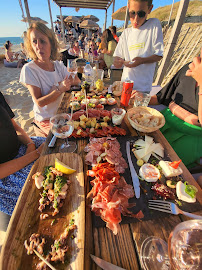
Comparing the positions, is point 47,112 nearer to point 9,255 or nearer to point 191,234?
point 9,255

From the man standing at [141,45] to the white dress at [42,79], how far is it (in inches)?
48.3

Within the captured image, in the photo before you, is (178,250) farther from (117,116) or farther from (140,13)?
(140,13)

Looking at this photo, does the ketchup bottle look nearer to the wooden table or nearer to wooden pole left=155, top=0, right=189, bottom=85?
the wooden table

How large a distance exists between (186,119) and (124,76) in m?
1.93

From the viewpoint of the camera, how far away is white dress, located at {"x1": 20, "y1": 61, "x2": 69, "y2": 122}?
6.99ft

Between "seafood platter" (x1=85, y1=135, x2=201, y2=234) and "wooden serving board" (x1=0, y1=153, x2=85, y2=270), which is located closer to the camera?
"wooden serving board" (x1=0, y1=153, x2=85, y2=270)

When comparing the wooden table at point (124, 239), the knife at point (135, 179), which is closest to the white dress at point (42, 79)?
the knife at point (135, 179)

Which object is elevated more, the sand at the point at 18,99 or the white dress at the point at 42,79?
the white dress at the point at 42,79

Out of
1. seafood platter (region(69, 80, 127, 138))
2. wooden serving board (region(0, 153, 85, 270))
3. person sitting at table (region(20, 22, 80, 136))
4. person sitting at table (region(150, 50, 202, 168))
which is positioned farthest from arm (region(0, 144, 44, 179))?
person sitting at table (region(150, 50, 202, 168))

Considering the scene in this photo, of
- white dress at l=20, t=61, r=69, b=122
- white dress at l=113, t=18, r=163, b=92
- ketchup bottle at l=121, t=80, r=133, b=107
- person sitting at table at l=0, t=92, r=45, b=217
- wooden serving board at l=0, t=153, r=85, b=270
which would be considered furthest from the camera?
white dress at l=113, t=18, r=163, b=92

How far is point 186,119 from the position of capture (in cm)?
179

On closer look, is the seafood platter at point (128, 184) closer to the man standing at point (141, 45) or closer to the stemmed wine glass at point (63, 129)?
the stemmed wine glass at point (63, 129)

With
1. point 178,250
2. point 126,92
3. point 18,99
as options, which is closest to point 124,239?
point 178,250

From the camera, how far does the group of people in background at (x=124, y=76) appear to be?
161 centimetres
